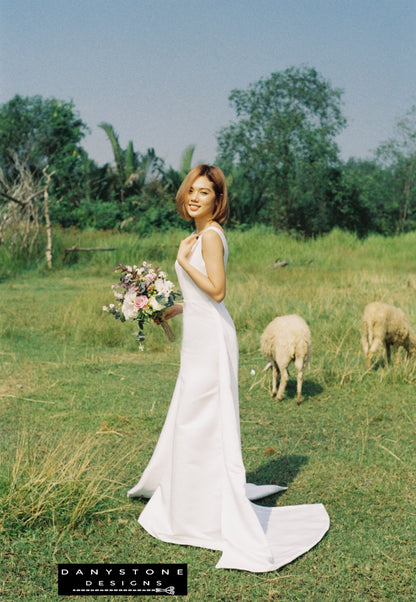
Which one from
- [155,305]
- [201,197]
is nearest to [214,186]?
[201,197]

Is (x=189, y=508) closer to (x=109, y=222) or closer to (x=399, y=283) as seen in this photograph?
(x=399, y=283)

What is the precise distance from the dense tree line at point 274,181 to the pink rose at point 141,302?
73.0 ft

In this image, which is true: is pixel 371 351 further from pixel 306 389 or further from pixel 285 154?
A: pixel 285 154

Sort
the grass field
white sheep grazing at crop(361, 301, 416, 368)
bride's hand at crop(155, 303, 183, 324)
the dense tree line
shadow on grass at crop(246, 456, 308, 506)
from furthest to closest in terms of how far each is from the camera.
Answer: the dense tree line → white sheep grazing at crop(361, 301, 416, 368) → shadow on grass at crop(246, 456, 308, 506) → bride's hand at crop(155, 303, 183, 324) → the grass field

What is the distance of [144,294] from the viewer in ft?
12.9

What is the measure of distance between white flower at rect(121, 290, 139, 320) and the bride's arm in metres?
0.48

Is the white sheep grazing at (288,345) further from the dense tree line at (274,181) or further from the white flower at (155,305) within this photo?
the dense tree line at (274,181)

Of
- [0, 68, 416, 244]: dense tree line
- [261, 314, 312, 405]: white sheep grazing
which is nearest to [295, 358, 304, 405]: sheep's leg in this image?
[261, 314, 312, 405]: white sheep grazing

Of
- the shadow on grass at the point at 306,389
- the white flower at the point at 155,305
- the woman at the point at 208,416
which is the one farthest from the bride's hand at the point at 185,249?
the shadow on grass at the point at 306,389

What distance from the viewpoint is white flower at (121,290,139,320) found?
12.9ft

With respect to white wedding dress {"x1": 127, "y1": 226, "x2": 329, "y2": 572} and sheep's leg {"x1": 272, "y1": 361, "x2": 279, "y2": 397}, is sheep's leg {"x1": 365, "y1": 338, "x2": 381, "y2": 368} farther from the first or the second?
white wedding dress {"x1": 127, "y1": 226, "x2": 329, "y2": 572}

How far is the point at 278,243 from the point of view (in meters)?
22.4

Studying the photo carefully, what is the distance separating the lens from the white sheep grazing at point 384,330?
781 cm

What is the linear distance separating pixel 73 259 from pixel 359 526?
16322 mm
